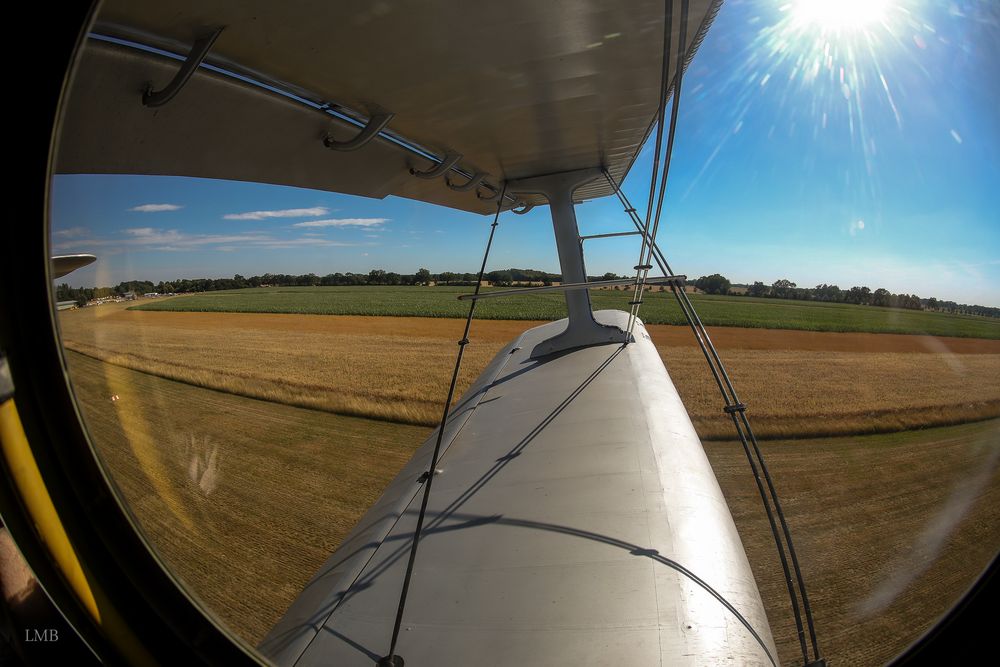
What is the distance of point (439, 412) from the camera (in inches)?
191

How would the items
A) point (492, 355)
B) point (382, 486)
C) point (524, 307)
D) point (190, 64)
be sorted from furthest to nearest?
point (524, 307)
point (492, 355)
point (382, 486)
point (190, 64)

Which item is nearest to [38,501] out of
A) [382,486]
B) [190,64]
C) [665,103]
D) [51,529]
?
[51,529]

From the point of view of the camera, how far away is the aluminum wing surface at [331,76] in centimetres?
52

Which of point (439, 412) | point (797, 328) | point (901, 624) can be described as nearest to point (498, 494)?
point (901, 624)

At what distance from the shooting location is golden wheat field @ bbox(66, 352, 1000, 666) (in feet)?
3.03

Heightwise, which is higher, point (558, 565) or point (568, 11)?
point (568, 11)

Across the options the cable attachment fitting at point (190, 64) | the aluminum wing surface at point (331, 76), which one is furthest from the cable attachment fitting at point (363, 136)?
the cable attachment fitting at point (190, 64)

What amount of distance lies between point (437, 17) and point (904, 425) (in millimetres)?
5490

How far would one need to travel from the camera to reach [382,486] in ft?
10.5

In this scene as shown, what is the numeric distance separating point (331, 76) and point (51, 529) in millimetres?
784

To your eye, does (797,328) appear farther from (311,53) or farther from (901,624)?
(311,53)

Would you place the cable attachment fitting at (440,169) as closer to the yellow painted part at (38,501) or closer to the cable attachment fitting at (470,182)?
the cable attachment fitting at (470,182)

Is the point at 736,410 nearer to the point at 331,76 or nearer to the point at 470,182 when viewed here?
the point at 331,76

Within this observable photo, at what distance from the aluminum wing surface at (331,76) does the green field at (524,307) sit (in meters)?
7.02
